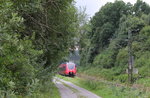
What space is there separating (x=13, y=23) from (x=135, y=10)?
1963 inches

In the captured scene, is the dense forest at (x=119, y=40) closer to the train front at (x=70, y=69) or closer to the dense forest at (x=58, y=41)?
the dense forest at (x=58, y=41)

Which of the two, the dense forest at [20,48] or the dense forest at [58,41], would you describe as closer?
the dense forest at [20,48]

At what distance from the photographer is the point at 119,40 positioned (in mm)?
47125

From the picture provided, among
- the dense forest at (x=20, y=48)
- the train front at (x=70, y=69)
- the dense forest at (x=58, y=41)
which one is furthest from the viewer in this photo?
the train front at (x=70, y=69)

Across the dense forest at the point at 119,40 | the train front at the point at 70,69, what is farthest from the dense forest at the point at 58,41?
the train front at the point at 70,69

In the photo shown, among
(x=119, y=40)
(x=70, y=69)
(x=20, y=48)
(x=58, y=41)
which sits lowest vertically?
(x=70, y=69)

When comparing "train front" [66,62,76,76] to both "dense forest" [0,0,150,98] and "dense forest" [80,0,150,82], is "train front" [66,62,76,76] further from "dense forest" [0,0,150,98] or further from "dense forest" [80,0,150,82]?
"dense forest" [80,0,150,82]

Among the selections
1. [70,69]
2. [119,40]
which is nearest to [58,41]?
[70,69]

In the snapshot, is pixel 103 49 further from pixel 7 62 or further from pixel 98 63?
pixel 7 62

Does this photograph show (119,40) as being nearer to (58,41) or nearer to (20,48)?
(58,41)

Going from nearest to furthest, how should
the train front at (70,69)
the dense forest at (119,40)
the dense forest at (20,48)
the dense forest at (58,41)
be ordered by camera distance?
1. the dense forest at (20,48)
2. the dense forest at (58,41)
3. the dense forest at (119,40)
4. the train front at (70,69)

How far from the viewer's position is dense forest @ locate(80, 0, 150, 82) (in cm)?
3897

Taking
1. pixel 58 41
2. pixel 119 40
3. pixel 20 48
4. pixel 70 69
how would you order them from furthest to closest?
pixel 119 40
pixel 70 69
pixel 58 41
pixel 20 48

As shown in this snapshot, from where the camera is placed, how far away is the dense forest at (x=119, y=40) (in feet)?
128
